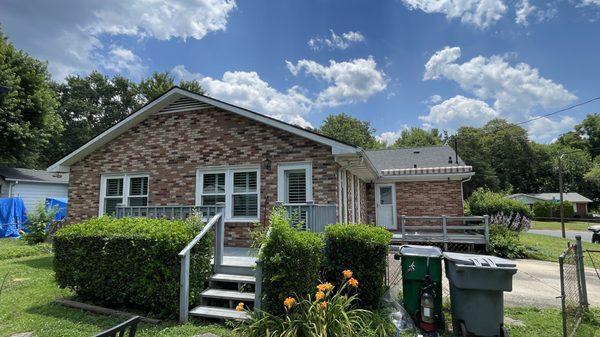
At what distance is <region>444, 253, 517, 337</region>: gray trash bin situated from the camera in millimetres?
4605

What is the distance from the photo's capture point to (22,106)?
2014 cm

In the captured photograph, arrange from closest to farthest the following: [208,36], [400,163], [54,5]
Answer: [54,5]
[208,36]
[400,163]

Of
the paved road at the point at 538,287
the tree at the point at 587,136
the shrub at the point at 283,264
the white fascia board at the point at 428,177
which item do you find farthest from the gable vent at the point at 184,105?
the tree at the point at 587,136

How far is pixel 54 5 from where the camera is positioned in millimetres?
9680

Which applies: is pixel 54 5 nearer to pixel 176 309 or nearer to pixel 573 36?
pixel 176 309

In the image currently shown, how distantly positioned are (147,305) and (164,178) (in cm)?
519

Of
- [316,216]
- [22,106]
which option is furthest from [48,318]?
[22,106]

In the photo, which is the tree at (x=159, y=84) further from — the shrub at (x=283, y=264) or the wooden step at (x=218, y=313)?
the shrub at (x=283, y=264)

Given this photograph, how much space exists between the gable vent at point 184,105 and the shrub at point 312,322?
6.93 meters

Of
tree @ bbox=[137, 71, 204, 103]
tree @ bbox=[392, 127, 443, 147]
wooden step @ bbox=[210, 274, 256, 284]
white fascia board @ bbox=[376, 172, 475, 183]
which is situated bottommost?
wooden step @ bbox=[210, 274, 256, 284]

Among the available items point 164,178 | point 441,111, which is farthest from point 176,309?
point 441,111

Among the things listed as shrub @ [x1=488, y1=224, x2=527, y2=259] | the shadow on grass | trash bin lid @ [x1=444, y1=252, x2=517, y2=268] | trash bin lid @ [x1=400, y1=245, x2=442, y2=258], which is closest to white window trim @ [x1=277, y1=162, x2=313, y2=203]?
trash bin lid @ [x1=400, y1=245, x2=442, y2=258]

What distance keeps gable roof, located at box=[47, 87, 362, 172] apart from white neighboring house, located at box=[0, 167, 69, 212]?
1269 centimetres

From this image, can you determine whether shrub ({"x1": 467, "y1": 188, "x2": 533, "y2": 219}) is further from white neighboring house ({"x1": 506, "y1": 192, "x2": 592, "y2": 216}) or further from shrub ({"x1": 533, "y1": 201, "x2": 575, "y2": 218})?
white neighboring house ({"x1": 506, "y1": 192, "x2": 592, "y2": 216})
